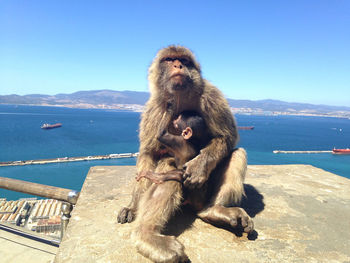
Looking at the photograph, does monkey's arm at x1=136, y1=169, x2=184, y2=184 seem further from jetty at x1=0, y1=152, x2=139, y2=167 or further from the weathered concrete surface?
jetty at x1=0, y1=152, x2=139, y2=167

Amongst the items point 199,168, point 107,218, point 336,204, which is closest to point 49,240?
point 107,218

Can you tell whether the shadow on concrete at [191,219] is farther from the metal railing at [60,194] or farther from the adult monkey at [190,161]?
the metal railing at [60,194]

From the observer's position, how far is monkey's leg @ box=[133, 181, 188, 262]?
193 centimetres

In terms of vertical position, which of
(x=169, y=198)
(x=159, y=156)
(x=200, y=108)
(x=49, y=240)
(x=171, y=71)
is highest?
(x=171, y=71)

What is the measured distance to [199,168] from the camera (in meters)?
2.40

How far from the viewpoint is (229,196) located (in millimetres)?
2471

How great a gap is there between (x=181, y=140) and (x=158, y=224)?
87 centimetres

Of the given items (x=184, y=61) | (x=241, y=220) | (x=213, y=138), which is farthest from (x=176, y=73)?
(x=241, y=220)

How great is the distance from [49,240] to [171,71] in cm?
351

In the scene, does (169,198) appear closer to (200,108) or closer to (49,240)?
(200,108)

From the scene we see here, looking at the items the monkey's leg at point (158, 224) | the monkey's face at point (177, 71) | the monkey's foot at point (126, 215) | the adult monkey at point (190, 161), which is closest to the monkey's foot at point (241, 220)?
the adult monkey at point (190, 161)

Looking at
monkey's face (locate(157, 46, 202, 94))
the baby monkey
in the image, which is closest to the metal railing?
the baby monkey

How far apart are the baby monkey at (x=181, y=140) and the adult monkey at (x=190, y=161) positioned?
0.24 feet

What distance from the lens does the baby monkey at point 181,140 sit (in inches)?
97.4
